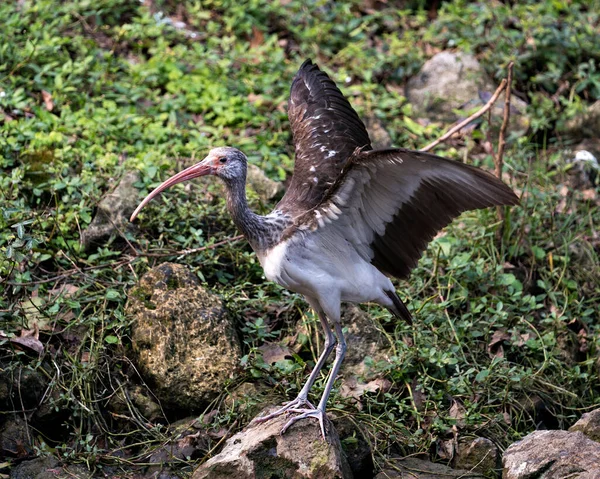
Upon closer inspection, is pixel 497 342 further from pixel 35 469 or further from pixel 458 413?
pixel 35 469

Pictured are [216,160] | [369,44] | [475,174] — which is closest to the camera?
[475,174]

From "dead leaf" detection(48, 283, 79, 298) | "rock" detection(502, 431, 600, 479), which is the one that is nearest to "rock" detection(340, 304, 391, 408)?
"rock" detection(502, 431, 600, 479)

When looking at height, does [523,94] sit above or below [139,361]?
above

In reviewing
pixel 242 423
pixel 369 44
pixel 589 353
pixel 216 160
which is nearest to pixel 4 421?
pixel 242 423

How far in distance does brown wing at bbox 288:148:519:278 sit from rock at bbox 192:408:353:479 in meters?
1.20

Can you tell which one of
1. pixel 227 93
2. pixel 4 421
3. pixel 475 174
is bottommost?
pixel 4 421

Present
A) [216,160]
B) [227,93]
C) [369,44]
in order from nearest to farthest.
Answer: [216,160] < [227,93] < [369,44]

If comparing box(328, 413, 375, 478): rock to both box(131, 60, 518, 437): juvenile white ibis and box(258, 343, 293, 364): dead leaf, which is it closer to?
box(131, 60, 518, 437): juvenile white ibis

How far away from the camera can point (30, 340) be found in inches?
234

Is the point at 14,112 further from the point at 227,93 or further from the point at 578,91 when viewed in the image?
the point at 578,91

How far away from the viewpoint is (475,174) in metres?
4.80

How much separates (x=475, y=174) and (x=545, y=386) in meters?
2.32

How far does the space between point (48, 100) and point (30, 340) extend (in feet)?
9.90

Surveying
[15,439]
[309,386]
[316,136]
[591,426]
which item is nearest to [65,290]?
[15,439]
